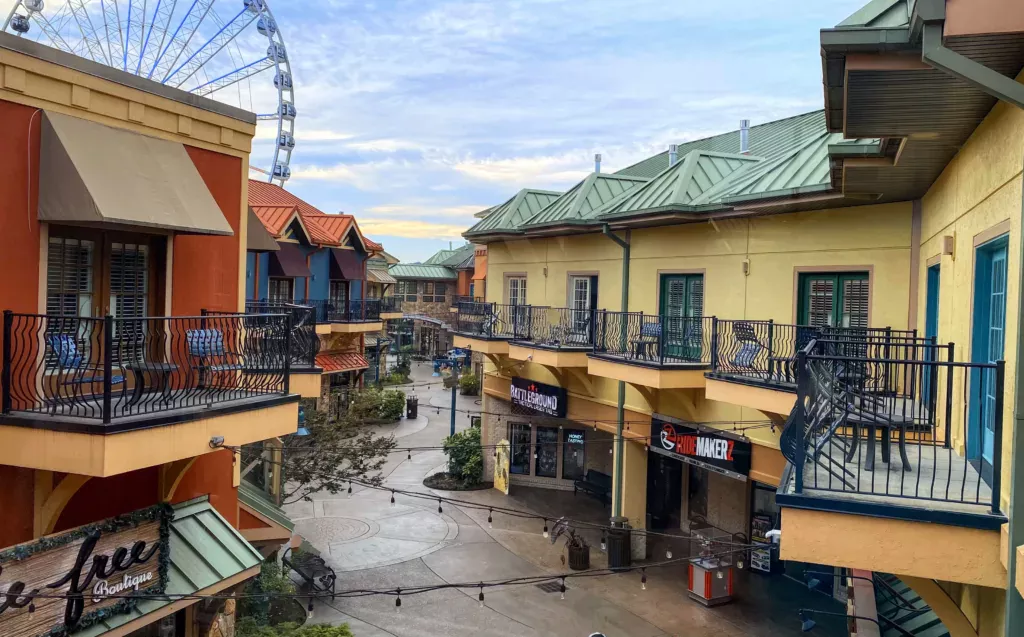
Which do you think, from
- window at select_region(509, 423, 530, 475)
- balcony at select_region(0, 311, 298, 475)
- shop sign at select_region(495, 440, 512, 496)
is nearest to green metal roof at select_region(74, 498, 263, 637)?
balcony at select_region(0, 311, 298, 475)

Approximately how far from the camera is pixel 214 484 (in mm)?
10672

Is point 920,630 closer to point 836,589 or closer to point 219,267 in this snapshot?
point 836,589

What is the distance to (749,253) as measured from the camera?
16438 millimetres

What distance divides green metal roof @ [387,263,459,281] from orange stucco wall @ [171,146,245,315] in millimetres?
58250

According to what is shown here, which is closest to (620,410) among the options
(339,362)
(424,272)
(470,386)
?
(339,362)

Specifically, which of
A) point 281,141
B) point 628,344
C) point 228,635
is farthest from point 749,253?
point 281,141

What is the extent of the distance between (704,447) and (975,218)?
406 inches

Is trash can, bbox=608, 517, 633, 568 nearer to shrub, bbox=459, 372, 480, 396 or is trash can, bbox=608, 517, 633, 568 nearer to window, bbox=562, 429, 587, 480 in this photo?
window, bbox=562, 429, 587, 480

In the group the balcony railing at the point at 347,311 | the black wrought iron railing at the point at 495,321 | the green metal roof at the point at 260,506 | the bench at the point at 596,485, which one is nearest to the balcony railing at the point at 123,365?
the green metal roof at the point at 260,506

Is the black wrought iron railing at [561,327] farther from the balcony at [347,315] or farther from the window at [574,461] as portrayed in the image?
the balcony at [347,315]

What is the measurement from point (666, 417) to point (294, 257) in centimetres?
1743

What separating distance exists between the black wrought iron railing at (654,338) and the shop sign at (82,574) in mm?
10450

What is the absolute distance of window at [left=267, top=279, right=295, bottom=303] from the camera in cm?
2984

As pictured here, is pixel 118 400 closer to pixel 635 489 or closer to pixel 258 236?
pixel 258 236
